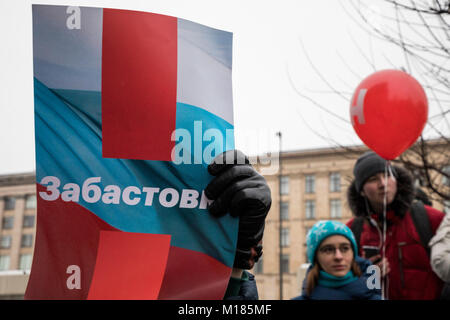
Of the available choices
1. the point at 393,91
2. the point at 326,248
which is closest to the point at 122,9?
Result: the point at 326,248

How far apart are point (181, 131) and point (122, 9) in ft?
1.15

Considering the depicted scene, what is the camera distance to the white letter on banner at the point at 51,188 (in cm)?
110

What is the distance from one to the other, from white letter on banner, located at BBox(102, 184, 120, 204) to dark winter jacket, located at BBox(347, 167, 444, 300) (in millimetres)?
1847

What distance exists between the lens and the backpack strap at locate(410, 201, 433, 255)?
98.4 inches

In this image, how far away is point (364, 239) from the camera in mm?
2641

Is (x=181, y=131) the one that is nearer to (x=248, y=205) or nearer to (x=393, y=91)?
(x=248, y=205)

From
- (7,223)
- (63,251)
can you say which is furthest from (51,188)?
(7,223)

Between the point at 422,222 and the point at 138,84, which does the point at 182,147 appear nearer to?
the point at 138,84

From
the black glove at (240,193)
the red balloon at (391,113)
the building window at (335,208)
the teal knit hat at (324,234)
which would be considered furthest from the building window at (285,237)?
the black glove at (240,193)

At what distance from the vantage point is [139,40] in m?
1.21

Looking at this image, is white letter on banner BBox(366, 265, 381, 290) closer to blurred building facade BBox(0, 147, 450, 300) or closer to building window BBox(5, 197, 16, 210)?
blurred building facade BBox(0, 147, 450, 300)

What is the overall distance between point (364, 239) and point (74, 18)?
205cm
